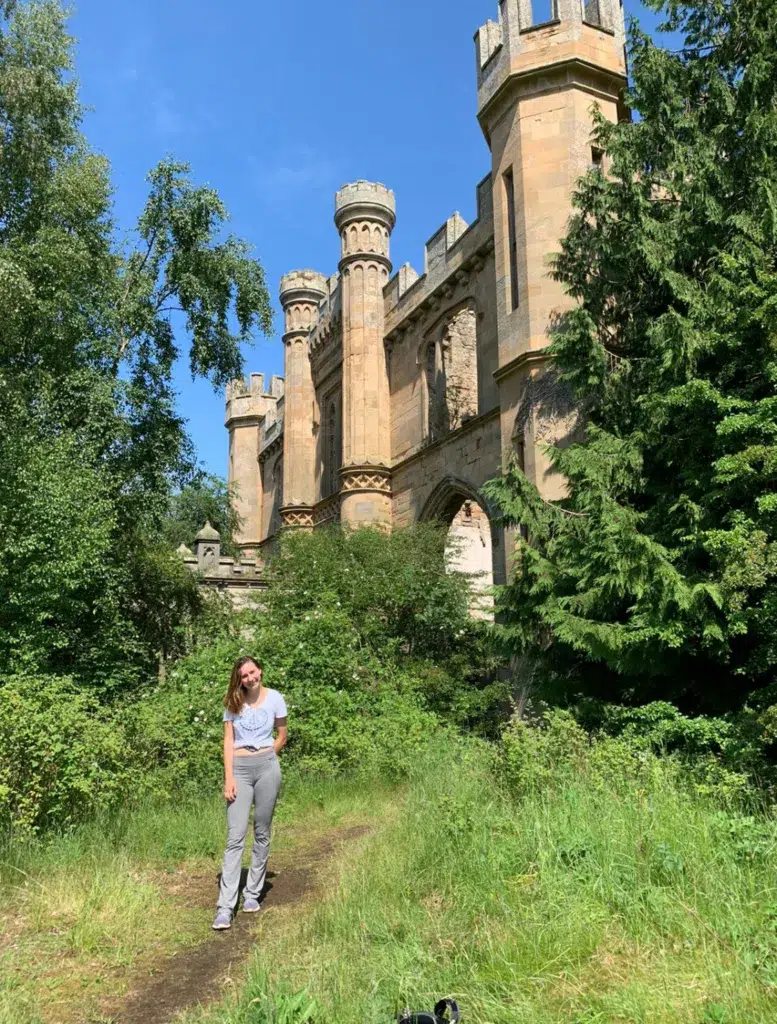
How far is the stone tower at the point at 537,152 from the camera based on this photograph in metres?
11.8

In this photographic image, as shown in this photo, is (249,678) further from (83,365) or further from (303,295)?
(303,295)

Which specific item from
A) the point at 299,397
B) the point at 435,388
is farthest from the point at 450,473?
the point at 299,397

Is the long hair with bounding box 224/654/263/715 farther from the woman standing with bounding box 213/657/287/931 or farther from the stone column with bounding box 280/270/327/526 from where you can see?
the stone column with bounding box 280/270/327/526

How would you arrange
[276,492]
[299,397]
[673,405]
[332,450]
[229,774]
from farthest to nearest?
[276,492] < [299,397] < [332,450] < [673,405] < [229,774]

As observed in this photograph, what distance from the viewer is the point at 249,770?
4879mm

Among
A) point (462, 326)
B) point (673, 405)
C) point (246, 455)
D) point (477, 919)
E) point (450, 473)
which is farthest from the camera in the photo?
point (246, 455)

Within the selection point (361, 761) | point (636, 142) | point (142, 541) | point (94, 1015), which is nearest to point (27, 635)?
point (142, 541)

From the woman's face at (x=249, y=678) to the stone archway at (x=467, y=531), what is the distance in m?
4.88

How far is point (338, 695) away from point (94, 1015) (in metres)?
6.63

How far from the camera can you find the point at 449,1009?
2840 millimetres

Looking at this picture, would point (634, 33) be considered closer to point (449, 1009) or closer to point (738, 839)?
point (738, 839)

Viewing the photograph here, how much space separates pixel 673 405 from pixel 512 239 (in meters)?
6.62

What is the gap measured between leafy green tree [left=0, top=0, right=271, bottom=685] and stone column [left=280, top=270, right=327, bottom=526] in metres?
8.57

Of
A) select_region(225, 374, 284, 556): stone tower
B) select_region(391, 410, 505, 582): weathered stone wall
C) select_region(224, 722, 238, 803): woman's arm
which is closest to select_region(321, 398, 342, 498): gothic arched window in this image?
select_region(391, 410, 505, 582): weathered stone wall
